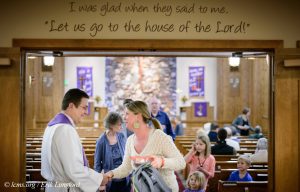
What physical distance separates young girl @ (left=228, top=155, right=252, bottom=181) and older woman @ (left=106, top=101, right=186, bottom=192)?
2.52 metres

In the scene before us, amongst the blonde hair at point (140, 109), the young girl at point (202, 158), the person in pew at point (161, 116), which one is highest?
the blonde hair at point (140, 109)

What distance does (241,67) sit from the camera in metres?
22.6

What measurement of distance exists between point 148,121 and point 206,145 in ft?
8.90

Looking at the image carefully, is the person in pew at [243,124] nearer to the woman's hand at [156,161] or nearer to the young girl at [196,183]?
the young girl at [196,183]

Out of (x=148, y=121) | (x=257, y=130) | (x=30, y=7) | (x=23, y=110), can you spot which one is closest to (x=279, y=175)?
(x=148, y=121)

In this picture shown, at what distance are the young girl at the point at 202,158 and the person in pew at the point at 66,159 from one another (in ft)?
8.99

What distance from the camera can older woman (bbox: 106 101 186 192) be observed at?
4.95 m

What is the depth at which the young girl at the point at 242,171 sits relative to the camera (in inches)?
293

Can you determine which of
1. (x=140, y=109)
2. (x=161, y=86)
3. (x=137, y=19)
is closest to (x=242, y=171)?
(x=137, y=19)

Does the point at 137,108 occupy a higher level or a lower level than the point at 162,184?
higher

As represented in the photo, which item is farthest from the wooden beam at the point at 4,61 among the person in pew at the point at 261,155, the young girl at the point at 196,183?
the person in pew at the point at 261,155

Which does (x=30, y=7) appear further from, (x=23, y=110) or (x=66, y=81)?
(x=66, y=81)

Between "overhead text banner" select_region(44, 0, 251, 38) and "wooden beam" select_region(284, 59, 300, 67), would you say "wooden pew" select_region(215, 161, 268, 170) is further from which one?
"overhead text banner" select_region(44, 0, 251, 38)

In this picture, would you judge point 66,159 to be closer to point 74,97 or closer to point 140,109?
point 74,97
